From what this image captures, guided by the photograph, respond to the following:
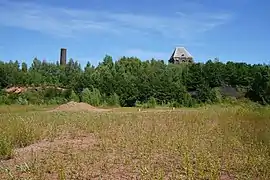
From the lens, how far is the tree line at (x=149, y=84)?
48938 mm

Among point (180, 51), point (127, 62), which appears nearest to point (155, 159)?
point (127, 62)

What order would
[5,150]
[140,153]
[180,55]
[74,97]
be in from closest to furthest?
[140,153] < [5,150] < [74,97] < [180,55]

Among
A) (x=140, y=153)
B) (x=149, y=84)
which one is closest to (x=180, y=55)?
(x=149, y=84)

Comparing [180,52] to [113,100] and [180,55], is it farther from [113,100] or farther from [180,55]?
[113,100]

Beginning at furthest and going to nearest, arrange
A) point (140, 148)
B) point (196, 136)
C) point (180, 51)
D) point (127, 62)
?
point (180, 51) < point (127, 62) < point (196, 136) < point (140, 148)

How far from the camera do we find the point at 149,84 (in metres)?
52.2

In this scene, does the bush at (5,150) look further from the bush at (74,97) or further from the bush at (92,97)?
the bush at (74,97)

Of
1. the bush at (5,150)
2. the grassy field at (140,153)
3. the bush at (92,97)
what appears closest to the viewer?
the grassy field at (140,153)

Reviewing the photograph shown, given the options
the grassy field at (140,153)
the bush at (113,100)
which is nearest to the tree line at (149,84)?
the bush at (113,100)

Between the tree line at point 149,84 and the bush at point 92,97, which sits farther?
the tree line at point 149,84

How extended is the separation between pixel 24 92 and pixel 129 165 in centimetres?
5040

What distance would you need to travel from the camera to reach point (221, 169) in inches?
233

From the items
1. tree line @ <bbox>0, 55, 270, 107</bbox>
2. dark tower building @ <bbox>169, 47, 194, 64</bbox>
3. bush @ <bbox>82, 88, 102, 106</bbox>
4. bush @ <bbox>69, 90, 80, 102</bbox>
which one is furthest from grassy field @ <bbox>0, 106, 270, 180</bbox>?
dark tower building @ <bbox>169, 47, 194, 64</bbox>

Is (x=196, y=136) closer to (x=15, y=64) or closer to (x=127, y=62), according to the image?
(x=127, y=62)
